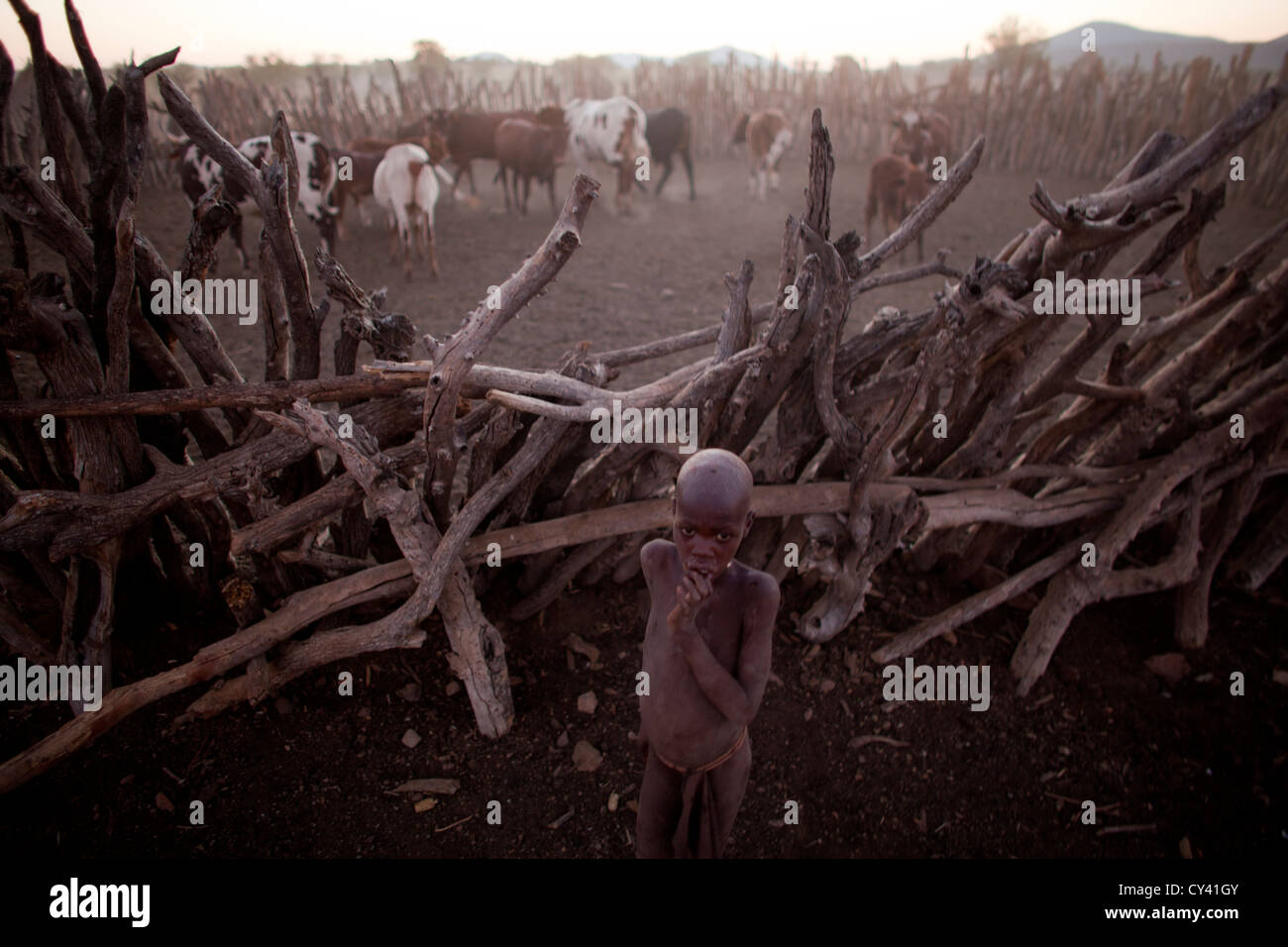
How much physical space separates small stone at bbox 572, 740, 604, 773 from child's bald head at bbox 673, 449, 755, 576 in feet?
4.41

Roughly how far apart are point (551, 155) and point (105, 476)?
1030 cm

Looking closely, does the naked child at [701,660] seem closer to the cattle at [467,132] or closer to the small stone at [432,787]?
the small stone at [432,787]

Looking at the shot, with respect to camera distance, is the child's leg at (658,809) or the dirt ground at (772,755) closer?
the child's leg at (658,809)

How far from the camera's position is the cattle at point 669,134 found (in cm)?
1221

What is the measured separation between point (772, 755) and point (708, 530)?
1510 mm

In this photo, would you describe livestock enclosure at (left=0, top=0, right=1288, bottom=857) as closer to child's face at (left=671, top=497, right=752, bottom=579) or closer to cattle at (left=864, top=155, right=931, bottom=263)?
child's face at (left=671, top=497, right=752, bottom=579)

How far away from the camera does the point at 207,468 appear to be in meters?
2.29

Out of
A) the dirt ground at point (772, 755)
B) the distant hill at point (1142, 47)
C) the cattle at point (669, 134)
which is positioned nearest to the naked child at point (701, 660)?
the dirt ground at point (772, 755)

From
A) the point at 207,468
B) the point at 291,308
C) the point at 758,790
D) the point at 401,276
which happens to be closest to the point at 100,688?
the point at 207,468

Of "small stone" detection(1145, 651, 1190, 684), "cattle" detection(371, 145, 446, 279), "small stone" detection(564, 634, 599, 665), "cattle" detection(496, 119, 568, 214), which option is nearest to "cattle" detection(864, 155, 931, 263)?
"cattle" detection(496, 119, 568, 214)

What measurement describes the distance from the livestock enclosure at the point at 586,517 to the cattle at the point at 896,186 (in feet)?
20.6

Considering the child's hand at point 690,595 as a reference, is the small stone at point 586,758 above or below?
below

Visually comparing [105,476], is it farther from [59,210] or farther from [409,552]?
[409,552]
